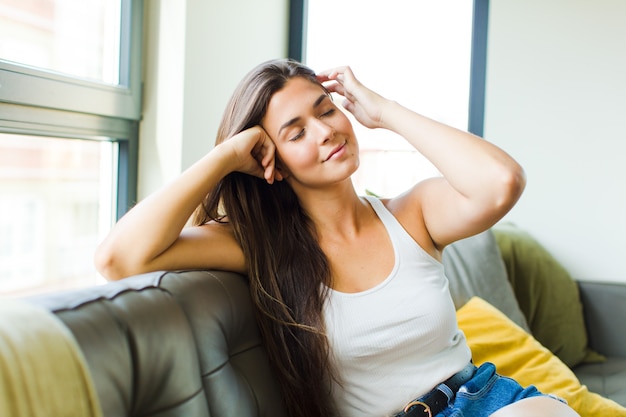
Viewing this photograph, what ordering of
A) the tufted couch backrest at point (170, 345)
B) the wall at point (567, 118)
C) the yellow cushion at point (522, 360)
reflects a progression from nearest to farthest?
the tufted couch backrest at point (170, 345)
the yellow cushion at point (522, 360)
the wall at point (567, 118)

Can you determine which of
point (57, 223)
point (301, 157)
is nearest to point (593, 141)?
point (301, 157)

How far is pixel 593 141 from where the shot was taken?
9.57 ft

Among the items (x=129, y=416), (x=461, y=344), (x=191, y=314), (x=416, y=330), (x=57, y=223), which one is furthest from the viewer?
(x=57, y=223)

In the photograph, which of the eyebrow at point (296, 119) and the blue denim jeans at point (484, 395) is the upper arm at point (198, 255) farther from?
the blue denim jeans at point (484, 395)

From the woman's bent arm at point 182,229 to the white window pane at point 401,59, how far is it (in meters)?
1.72

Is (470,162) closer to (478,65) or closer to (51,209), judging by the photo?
(51,209)

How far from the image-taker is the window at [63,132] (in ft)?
5.66

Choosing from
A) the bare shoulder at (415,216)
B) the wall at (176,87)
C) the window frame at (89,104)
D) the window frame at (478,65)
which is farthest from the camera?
the window frame at (478,65)

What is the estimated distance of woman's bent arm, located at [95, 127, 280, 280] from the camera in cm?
131

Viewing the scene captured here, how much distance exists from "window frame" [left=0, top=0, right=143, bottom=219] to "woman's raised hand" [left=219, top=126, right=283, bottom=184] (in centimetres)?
62

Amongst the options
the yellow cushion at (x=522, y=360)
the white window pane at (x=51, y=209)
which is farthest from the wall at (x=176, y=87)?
the yellow cushion at (x=522, y=360)

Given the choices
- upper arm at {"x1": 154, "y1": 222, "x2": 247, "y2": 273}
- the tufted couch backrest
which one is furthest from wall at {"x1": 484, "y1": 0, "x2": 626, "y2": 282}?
the tufted couch backrest

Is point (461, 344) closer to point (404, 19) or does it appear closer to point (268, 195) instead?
point (268, 195)

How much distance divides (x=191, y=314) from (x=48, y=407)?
1.36 feet
